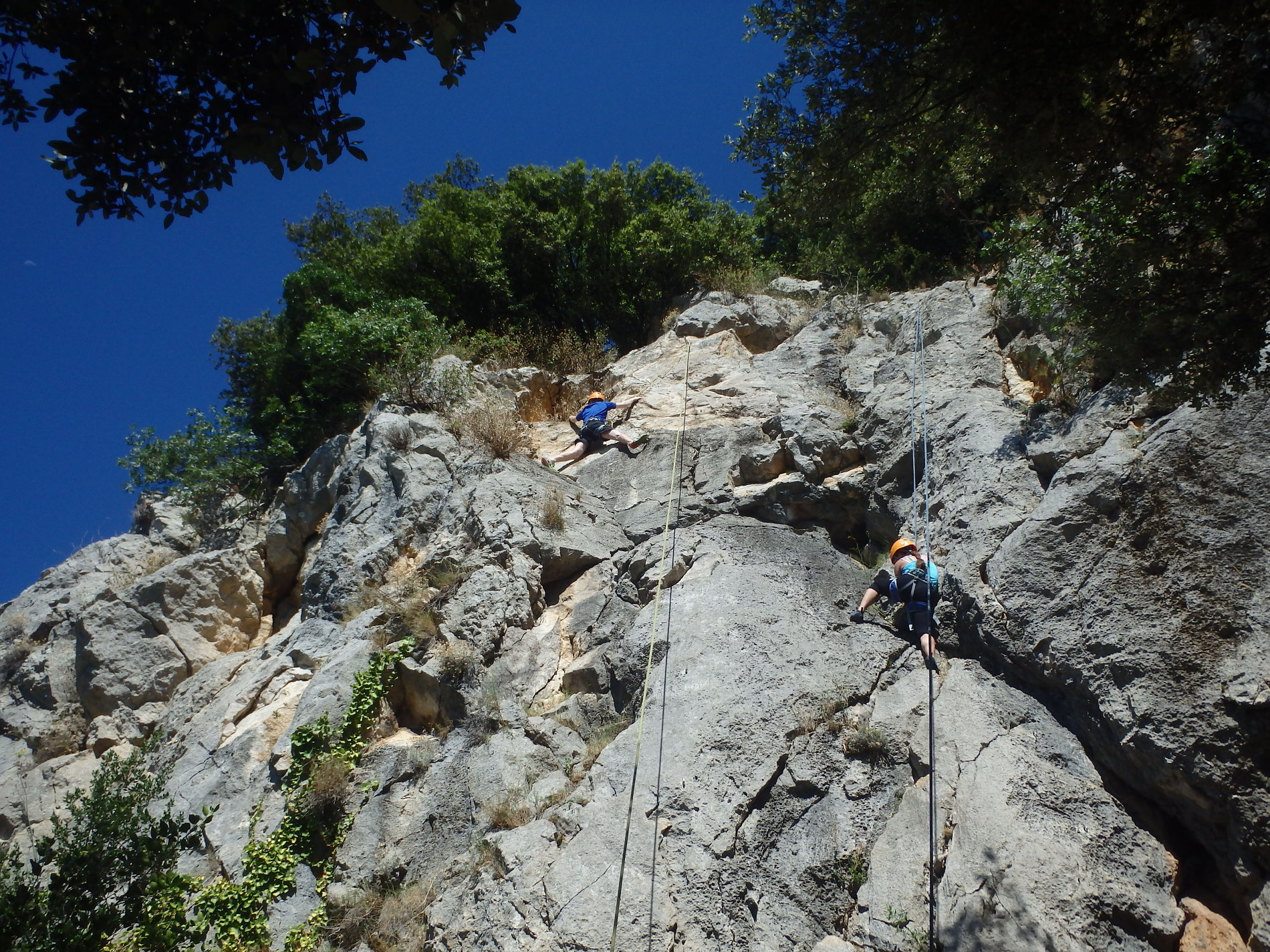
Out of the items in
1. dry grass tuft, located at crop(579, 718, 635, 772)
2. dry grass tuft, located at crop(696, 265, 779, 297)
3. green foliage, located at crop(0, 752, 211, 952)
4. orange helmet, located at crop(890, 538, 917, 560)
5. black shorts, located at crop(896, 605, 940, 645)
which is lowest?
green foliage, located at crop(0, 752, 211, 952)

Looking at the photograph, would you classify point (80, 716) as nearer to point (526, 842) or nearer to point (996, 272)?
point (526, 842)

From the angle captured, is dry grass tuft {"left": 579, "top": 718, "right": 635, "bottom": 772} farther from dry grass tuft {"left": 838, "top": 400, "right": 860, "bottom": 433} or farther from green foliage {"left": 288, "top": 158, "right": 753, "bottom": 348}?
green foliage {"left": 288, "top": 158, "right": 753, "bottom": 348}

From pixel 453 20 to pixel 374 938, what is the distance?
669 cm

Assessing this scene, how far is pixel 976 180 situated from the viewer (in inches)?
530

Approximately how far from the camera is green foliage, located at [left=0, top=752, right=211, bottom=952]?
5781mm

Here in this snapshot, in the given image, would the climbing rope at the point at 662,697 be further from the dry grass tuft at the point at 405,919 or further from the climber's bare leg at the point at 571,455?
the dry grass tuft at the point at 405,919

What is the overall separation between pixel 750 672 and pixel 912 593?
5.59 feet

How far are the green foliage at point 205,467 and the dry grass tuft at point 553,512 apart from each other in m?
5.86

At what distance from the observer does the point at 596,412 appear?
12.0 meters

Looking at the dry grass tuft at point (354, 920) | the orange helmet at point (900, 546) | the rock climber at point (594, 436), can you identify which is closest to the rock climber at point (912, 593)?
the orange helmet at point (900, 546)

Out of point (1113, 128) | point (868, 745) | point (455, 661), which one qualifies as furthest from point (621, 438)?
→ point (1113, 128)

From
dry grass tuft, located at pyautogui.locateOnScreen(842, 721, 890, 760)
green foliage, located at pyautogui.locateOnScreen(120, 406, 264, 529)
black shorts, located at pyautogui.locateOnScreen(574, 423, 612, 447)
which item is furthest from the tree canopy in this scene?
dry grass tuft, located at pyautogui.locateOnScreen(842, 721, 890, 760)

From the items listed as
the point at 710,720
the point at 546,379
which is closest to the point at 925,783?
the point at 710,720

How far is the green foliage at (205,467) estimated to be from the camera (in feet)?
44.1
